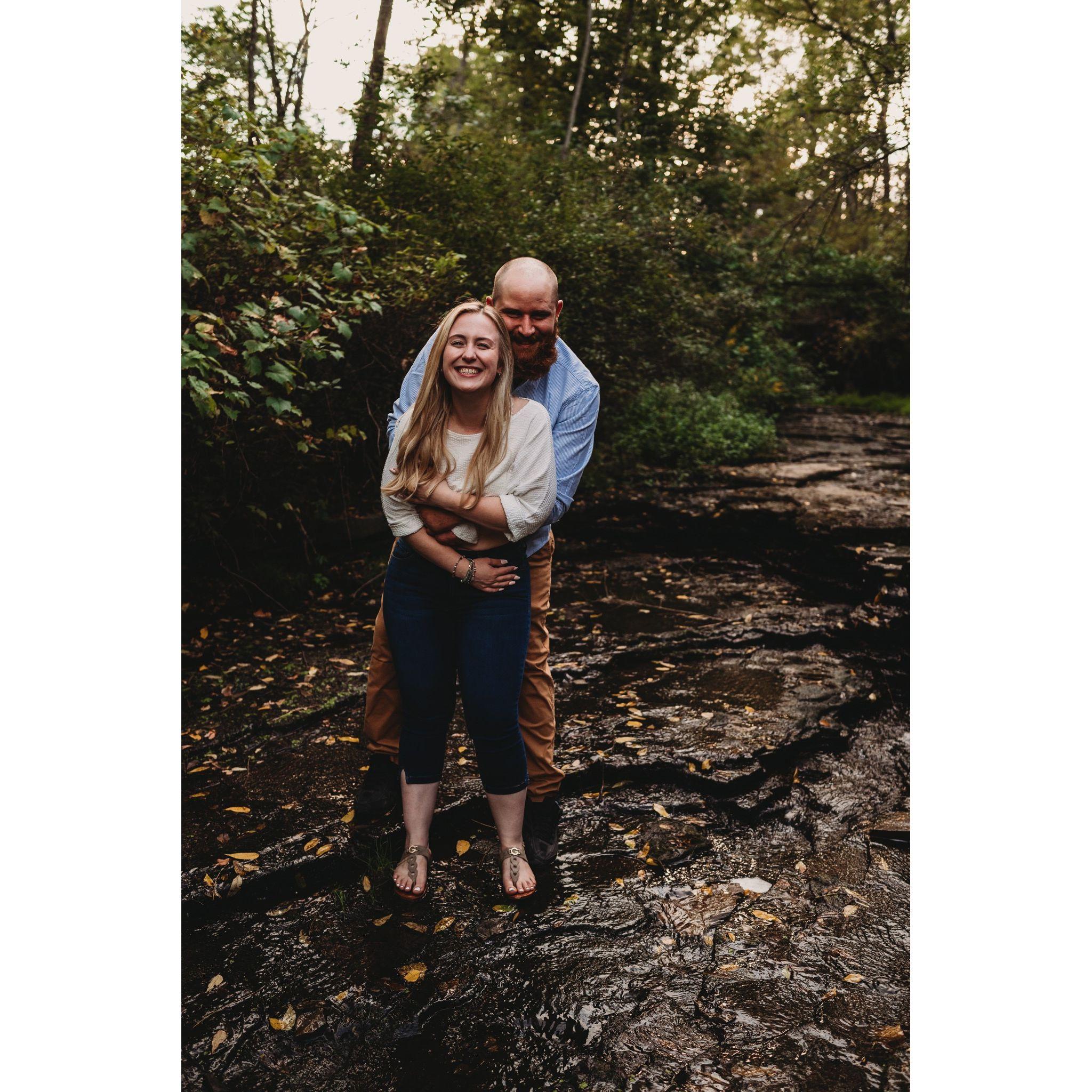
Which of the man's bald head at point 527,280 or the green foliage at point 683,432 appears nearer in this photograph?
the man's bald head at point 527,280

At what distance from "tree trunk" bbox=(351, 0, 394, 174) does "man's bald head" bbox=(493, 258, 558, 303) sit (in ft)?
16.5

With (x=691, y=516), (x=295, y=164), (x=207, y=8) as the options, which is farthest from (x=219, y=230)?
(x=691, y=516)

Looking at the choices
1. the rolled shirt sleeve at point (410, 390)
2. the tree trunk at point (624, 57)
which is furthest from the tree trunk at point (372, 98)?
the tree trunk at point (624, 57)

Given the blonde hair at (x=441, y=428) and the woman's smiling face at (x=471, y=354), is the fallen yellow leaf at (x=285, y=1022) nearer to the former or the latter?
the blonde hair at (x=441, y=428)

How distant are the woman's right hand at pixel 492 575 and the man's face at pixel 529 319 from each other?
741 mm

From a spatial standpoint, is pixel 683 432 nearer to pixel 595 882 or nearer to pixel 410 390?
pixel 410 390

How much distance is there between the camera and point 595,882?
113 inches

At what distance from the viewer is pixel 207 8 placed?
22.0ft

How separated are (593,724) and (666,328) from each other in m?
7.64

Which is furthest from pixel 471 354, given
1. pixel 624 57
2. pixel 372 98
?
pixel 624 57

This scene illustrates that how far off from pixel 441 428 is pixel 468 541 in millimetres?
349

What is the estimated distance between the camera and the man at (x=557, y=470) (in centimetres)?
280

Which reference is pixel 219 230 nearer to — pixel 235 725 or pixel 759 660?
pixel 235 725

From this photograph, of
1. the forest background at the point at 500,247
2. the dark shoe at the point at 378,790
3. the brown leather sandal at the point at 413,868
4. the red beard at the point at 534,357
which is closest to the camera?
the brown leather sandal at the point at 413,868
